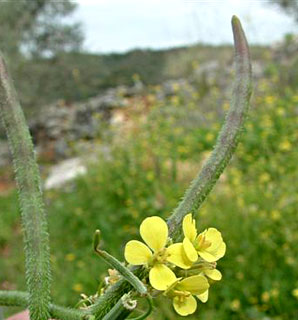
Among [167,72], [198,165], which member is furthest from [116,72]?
[198,165]

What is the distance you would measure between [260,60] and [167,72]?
1.96 meters

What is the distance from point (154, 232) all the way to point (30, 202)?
9 cm

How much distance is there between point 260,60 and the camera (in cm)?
727

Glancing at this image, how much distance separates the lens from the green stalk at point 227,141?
0.41 metres

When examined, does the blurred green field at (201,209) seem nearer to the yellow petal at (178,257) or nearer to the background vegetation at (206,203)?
the background vegetation at (206,203)

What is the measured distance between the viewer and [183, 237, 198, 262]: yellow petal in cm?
36

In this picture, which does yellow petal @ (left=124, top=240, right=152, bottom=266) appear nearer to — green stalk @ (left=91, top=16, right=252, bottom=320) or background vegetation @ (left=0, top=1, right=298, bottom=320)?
green stalk @ (left=91, top=16, right=252, bottom=320)

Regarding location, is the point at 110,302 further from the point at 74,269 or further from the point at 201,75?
the point at 201,75

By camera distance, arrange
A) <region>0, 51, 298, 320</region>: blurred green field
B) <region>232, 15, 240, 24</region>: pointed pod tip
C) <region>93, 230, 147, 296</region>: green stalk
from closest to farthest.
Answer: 1. <region>93, 230, 147, 296</region>: green stalk
2. <region>232, 15, 240, 24</region>: pointed pod tip
3. <region>0, 51, 298, 320</region>: blurred green field

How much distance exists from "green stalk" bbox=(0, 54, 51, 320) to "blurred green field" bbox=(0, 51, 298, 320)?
1.61 metres

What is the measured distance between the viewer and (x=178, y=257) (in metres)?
0.37

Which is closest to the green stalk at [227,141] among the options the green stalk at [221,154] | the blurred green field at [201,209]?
the green stalk at [221,154]

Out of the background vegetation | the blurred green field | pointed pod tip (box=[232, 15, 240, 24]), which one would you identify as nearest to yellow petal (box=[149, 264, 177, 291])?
pointed pod tip (box=[232, 15, 240, 24])

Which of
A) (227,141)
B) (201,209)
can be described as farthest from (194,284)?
(201,209)
